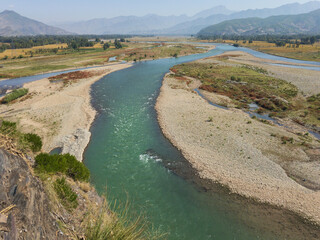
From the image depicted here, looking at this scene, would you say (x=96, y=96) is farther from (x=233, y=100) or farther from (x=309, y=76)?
(x=309, y=76)

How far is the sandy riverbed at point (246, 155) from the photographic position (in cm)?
2148

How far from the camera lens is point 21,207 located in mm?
7551

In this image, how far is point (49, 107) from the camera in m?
46.0

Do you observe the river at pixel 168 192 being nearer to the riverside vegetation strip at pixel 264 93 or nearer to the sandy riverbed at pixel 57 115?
the sandy riverbed at pixel 57 115

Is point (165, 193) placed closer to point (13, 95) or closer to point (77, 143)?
point (77, 143)

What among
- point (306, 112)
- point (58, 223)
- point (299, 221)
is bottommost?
point (299, 221)

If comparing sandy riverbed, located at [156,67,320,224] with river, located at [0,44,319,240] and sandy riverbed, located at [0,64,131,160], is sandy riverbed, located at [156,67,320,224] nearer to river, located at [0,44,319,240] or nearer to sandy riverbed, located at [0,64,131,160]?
river, located at [0,44,319,240]

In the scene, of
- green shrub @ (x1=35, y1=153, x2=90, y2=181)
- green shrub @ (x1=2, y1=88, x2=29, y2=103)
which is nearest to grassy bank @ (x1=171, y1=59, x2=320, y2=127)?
green shrub @ (x1=35, y1=153, x2=90, y2=181)

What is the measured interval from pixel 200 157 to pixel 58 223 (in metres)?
22.3

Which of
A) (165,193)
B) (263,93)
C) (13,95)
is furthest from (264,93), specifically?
(13,95)

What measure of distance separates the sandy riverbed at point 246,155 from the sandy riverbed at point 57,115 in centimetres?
1688

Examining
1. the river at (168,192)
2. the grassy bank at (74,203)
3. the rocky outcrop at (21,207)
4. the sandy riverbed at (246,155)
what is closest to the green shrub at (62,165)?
the grassy bank at (74,203)

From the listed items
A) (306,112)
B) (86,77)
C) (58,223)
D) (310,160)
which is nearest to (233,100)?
(306,112)

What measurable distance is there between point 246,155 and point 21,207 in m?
28.5
